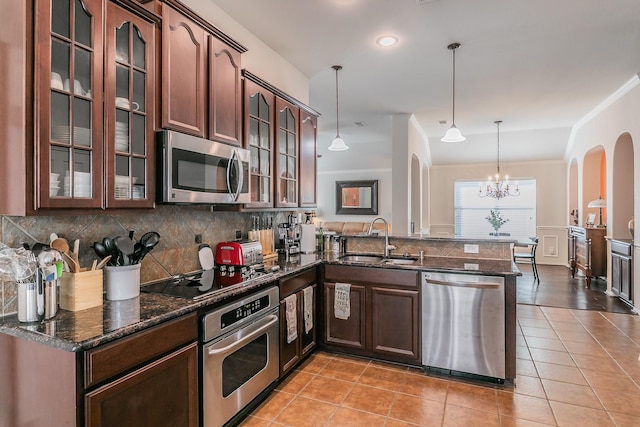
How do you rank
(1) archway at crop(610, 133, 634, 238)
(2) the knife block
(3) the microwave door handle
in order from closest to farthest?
(2) the knife block → (3) the microwave door handle → (1) archway at crop(610, 133, 634, 238)

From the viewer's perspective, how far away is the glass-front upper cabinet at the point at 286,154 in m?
3.12

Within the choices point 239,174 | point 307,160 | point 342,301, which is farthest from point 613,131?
point 239,174

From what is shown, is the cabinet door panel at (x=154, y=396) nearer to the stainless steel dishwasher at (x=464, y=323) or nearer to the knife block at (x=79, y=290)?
the knife block at (x=79, y=290)

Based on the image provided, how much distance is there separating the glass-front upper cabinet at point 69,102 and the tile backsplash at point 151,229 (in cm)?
21

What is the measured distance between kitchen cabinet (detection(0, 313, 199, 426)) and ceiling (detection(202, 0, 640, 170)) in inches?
95.8

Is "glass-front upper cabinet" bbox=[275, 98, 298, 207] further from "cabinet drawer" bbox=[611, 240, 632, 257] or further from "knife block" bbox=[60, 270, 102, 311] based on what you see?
"cabinet drawer" bbox=[611, 240, 632, 257]

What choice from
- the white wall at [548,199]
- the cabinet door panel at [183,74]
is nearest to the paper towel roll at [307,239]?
the cabinet door panel at [183,74]

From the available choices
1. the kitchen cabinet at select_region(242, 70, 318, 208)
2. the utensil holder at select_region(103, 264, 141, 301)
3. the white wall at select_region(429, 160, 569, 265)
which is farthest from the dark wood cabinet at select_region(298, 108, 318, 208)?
the white wall at select_region(429, 160, 569, 265)

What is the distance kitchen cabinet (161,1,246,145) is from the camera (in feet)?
6.63

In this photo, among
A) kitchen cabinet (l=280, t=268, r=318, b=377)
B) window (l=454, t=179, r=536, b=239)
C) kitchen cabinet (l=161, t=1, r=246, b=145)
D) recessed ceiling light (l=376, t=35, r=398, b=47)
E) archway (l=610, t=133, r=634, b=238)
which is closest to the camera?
Answer: kitchen cabinet (l=161, t=1, r=246, b=145)

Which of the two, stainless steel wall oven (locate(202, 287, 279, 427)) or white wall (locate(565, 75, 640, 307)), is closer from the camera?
stainless steel wall oven (locate(202, 287, 279, 427))

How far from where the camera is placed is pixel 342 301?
10.3ft

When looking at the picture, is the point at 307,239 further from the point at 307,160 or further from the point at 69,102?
the point at 69,102

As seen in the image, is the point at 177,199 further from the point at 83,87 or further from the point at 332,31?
the point at 332,31
